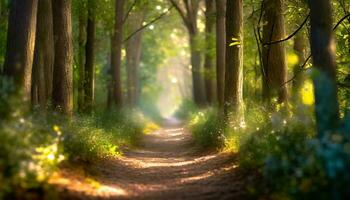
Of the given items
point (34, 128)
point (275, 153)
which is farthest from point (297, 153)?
point (34, 128)

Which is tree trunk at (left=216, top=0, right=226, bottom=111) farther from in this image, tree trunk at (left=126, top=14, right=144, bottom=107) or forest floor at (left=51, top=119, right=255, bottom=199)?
tree trunk at (left=126, top=14, right=144, bottom=107)

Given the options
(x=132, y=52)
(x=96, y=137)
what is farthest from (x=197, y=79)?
(x=96, y=137)

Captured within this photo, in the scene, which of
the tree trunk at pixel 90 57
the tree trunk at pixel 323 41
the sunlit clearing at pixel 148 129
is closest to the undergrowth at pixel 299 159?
the tree trunk at pixel 323 41

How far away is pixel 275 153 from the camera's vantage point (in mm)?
9898

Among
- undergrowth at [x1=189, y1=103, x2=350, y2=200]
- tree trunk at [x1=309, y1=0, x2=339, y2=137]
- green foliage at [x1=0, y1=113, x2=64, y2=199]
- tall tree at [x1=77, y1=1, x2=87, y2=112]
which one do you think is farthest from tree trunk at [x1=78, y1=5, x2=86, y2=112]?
tree trunk at [x1=309, y1=0, x2=339, y2=137]

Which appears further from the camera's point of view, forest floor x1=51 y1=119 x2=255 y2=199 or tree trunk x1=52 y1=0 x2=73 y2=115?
tree trunk x1=52 y1=0 x2=73 y2=115

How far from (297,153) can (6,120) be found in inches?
181

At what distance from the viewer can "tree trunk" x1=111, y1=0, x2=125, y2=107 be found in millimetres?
27609

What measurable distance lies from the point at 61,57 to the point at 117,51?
39.5ft

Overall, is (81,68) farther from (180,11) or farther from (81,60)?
(180,11)

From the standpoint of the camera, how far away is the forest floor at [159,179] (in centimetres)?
956

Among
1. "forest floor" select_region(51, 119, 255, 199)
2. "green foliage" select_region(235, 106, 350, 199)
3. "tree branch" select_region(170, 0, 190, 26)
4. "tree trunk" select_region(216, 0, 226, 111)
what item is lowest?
"forest floor" select_region(51, 119, 255, 199)

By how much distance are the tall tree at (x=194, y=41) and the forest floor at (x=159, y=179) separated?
1638cm

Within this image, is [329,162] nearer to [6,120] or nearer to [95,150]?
[6,120]
